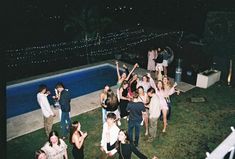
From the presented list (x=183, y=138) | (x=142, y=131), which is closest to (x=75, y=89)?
(x=142, y=131)

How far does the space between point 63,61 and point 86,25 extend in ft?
11.0

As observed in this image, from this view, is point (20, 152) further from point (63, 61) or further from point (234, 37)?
point (63, 61)

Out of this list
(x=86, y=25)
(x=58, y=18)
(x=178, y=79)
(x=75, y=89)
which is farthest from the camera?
(x=58, y=18)

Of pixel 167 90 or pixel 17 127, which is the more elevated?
pixel 167 90

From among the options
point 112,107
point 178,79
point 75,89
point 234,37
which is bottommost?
point 75,89

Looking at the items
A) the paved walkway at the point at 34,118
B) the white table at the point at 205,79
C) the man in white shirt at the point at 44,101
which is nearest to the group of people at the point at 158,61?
the white table at the point at 205,79

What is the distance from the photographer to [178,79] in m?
14.6

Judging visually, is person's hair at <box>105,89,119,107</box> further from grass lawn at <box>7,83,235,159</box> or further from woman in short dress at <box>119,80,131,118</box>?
grass lawn at <box>7,83,235,159</box>

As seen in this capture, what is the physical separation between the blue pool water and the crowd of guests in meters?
4.44

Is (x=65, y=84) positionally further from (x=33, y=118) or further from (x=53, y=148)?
(x=53, y=148)

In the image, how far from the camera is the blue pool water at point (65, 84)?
13.2 meters

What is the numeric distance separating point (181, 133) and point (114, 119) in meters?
3.80

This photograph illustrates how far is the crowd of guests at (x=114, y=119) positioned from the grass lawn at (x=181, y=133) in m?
0.43

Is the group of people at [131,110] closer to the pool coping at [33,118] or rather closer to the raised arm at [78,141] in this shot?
the raised arm at [78,141]
